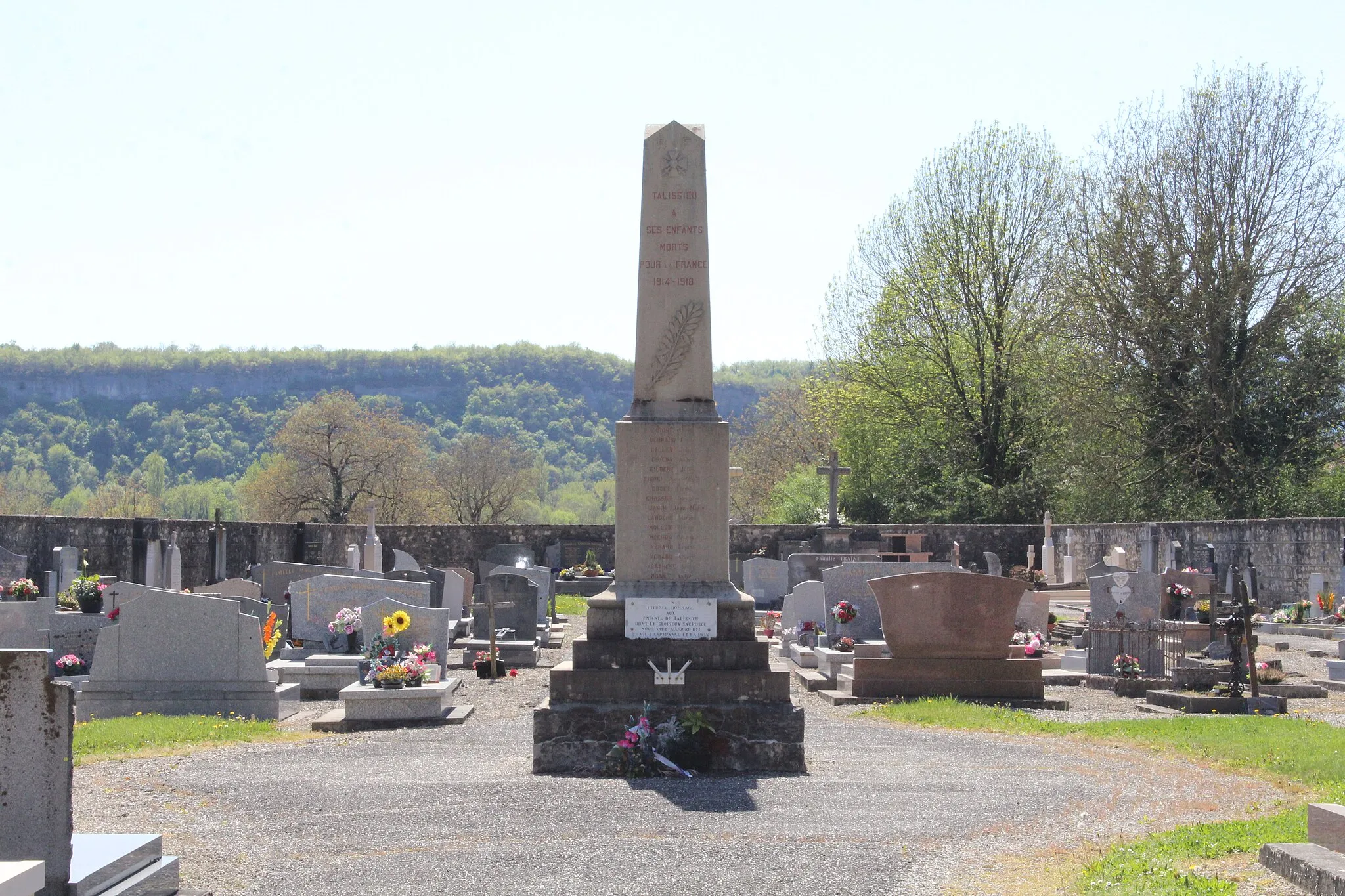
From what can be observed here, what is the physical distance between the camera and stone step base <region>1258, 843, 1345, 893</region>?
525 centimetres

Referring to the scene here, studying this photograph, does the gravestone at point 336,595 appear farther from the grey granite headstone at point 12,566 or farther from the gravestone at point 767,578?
the gravestone at point 767,578

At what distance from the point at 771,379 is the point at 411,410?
47.9 m

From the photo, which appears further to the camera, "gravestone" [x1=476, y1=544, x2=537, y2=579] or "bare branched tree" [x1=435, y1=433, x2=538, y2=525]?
"bare branched tree" [x1=435, y1=433, x2=538, y2=525]

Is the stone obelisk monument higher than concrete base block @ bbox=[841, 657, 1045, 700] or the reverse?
higher

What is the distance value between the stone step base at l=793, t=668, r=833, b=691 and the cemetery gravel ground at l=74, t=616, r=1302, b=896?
411 centimetres

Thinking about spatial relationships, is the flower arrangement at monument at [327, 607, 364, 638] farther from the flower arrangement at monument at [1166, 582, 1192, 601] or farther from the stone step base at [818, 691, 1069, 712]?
the flower arrangement at monument at [1166, 582, 1192, 601]

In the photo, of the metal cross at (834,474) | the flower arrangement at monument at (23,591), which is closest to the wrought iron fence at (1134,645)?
the flower arrangement at monument at (23,591)

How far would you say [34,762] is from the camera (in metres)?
4.29

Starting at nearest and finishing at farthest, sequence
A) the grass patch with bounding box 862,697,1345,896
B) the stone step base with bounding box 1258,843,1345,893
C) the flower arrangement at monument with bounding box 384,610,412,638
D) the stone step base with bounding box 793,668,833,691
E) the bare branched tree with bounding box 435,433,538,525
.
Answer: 1. the stone step base with bounding box 1258,843,1345,893
2. the grass patch with bounding box 862,697,1345,896
3. the flower arrangement at monument with bounding box 384,610,412,638
4. the stone step base with bounding box 793,668,833,691
5. the bare branched tree with bounding box 435,433,538,525

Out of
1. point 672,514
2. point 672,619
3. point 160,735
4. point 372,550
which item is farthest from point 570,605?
point 672,619

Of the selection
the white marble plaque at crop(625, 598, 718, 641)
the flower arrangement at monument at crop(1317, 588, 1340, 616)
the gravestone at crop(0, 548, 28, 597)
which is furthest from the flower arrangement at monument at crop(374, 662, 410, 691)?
the flower arrangement at monument at crop(1317, 588, 1340, 616)

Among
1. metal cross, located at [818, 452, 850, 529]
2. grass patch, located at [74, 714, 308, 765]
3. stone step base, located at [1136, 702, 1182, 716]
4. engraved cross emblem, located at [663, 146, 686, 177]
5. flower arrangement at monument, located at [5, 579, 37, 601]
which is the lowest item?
stone step base, located at [1136, 702, 1182, 716]

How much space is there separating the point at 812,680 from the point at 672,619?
5426mm

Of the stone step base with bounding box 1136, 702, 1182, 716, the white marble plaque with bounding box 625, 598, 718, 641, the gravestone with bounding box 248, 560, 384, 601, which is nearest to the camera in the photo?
the white marble plaque with bounding box 625, 598, 718, 641
